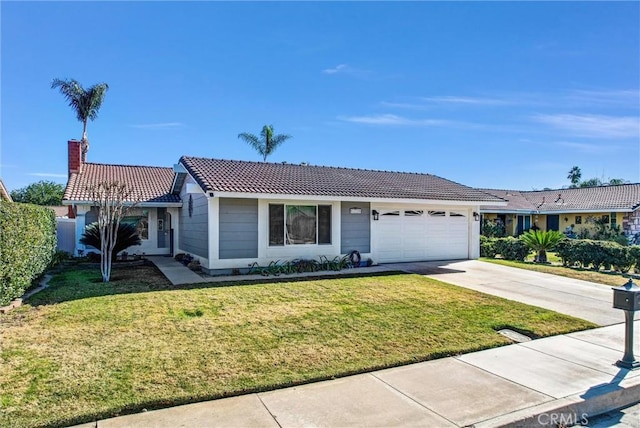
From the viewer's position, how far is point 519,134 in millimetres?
23516

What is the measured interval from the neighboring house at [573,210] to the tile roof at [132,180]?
2056cm

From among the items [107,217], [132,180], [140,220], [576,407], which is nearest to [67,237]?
[140,220]

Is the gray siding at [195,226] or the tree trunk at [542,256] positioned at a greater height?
the gray siding at [195,226]

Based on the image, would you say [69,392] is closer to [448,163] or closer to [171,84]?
[171,84]

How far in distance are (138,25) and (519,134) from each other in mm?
21373

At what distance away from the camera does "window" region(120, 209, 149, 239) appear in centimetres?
1748

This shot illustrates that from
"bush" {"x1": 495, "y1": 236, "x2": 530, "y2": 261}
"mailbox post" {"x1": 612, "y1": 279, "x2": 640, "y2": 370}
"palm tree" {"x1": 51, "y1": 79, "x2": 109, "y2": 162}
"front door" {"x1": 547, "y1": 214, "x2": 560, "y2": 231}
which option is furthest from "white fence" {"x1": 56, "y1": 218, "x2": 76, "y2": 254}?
"front door" {"x1": 547, "y1": 214, "x2": 560, "y2": 231}

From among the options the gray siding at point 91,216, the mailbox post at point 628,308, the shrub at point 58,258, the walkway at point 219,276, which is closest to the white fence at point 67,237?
the shrub at point 58,258

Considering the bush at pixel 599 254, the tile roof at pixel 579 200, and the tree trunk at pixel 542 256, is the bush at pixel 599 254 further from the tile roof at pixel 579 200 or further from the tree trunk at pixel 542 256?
the tile roof at pixel 579 200

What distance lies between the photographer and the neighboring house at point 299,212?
39.3 ft

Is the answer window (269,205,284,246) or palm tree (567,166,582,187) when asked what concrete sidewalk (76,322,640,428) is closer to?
window (269,205,284,246)

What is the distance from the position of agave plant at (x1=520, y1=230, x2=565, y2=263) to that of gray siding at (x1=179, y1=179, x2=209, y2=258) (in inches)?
528

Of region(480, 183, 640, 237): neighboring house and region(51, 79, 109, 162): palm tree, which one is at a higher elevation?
region(51, 79, 109, 162): palm tree

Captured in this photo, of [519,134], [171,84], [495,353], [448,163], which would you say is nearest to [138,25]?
[171,84]
